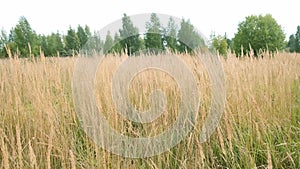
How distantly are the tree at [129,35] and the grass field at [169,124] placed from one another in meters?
0.58

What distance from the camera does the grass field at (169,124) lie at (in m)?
1.10

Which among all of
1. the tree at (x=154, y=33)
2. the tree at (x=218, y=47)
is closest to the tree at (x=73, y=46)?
the tree at (x=154, y=33)

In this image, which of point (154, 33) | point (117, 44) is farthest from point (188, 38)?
point (117, 44)

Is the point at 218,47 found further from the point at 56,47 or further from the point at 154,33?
the point at 56,47

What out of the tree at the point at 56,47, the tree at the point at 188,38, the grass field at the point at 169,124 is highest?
the tree at the point at 56,47

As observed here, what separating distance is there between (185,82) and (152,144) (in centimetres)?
70

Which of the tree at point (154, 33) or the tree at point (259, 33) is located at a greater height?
the tree at point (259, 33)

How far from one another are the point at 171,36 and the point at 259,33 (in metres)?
23.4

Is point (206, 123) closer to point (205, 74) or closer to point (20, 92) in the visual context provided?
point (205, 74)

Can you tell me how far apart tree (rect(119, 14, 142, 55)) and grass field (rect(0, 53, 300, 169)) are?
583 millimetres

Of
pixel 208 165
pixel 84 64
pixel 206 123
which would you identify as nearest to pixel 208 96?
pixel 206 123

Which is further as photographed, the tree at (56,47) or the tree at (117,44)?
the tree at (56,47)

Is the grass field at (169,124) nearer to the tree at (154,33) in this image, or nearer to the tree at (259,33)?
the tree at (154,33)

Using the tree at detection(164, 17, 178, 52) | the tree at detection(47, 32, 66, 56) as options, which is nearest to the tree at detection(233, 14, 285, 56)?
the tree at detection(47, 32, 66, 56)
